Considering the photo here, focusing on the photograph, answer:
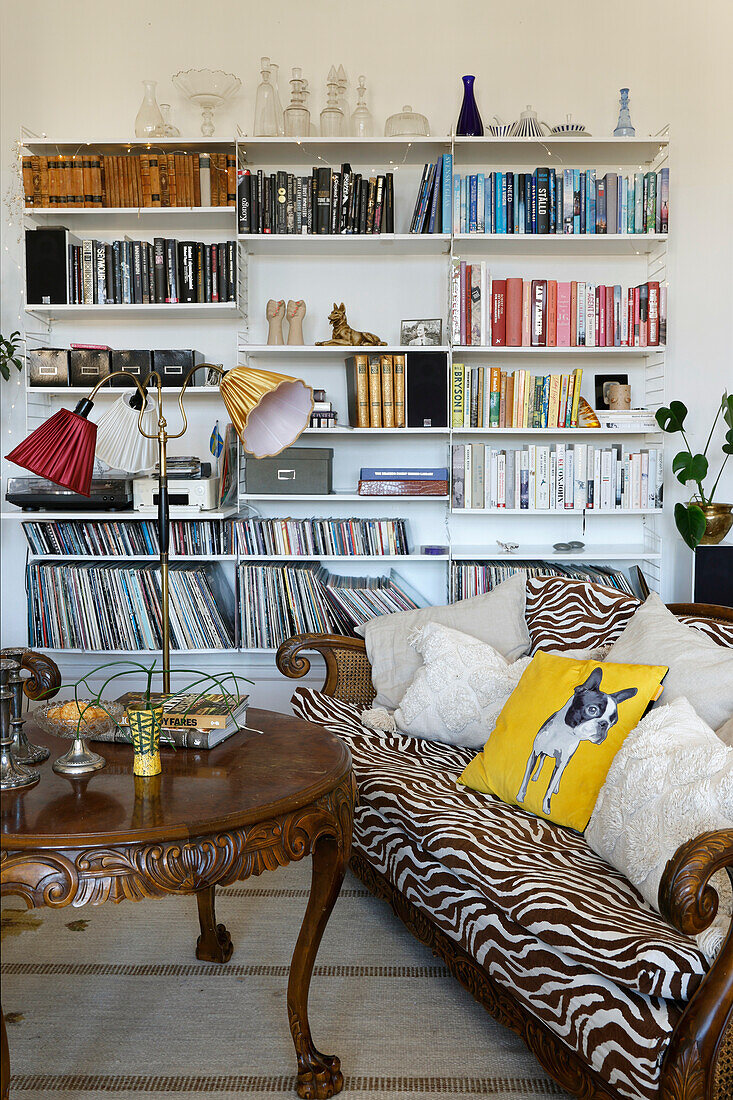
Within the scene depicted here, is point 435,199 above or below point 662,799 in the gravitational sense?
above

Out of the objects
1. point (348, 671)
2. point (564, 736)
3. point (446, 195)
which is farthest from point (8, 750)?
point (446, 195)

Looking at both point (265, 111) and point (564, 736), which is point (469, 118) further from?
point (564, 736)

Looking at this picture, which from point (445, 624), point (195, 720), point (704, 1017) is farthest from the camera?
point (445, 624)

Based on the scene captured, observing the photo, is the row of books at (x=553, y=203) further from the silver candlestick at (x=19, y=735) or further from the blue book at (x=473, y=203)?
the silver candlestick at (x=19, y=735)

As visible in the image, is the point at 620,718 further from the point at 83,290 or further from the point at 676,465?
the point at 83,290

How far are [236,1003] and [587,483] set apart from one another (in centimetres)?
241

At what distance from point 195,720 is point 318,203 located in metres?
2.41

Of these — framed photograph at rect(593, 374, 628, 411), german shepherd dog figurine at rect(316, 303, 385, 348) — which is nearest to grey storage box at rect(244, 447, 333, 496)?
german shepherd dog figurine at rect(316, 303, 385, 348)

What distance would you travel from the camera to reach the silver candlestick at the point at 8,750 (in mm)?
1534

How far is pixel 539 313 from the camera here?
3562 mm

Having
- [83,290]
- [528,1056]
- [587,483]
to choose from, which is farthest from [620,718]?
[83,290]

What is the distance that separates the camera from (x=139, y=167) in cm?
354

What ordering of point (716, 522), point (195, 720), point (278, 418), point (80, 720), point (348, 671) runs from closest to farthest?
point (80, 720), point (195, 720), point (278, 418), point (348, 671), point (716, 522)

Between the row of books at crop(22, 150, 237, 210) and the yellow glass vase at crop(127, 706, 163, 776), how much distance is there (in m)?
2.52
